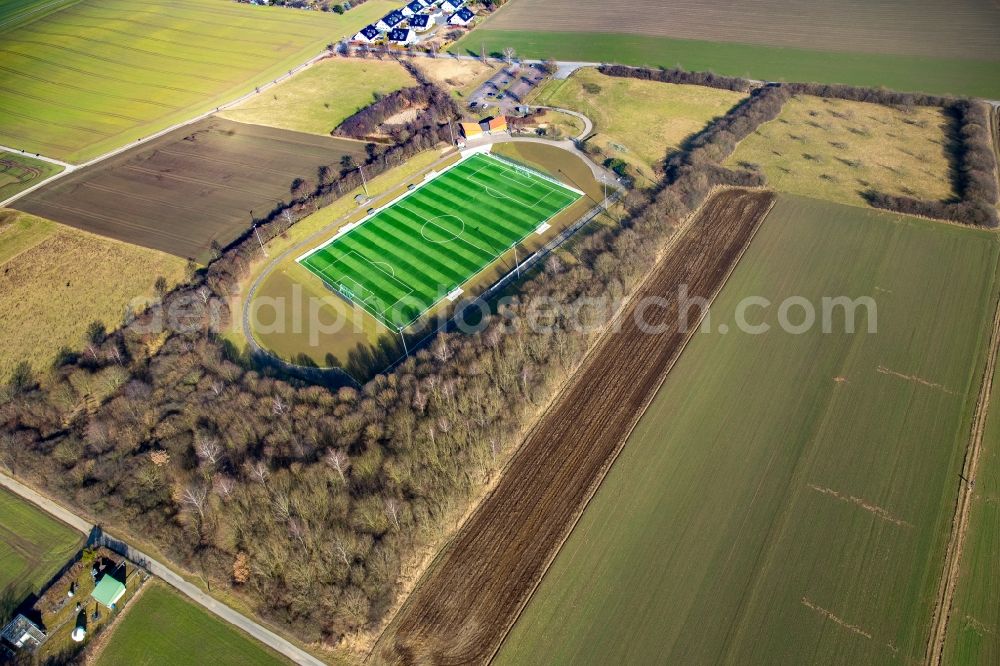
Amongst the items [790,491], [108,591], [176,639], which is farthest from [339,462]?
[790,491]

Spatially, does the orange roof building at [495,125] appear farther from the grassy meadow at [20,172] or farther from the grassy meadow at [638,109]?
the grassy meadow at [20,172]

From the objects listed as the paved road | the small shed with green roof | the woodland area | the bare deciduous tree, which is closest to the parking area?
the woodland area

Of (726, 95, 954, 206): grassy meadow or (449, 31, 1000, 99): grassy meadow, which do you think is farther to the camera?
(449, 31, 1000, 99): grassy meadow

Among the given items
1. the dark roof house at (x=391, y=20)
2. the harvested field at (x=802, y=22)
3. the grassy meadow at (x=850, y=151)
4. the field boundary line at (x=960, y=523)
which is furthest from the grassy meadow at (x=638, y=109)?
the dark roof house at (x=391, y=20)

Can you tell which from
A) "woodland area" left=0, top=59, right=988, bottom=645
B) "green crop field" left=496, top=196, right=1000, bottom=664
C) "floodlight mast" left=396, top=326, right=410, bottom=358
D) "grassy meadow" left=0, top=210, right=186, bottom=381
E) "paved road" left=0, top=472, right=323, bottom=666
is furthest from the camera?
"grassy meadow" left=0, top=210, right=186, bottom=381

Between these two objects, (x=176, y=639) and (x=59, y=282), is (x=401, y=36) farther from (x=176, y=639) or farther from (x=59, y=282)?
(x=176, y=639)

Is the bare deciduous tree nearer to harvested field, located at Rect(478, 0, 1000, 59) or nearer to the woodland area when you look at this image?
the woodland area

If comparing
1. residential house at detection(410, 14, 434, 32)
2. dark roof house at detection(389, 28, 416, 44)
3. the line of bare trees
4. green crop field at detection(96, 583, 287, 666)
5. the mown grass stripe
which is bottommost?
green crop field at detection(96, 583, 287, 666)

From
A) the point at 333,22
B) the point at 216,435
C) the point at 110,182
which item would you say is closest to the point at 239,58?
the point at 333,22
